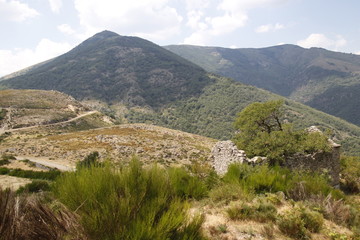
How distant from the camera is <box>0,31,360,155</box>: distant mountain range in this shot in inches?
5069

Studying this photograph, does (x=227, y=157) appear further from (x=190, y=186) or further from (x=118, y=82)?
(x=118, y=82)

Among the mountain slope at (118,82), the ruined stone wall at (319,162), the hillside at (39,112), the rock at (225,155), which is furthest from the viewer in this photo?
the mountain slope at (118,82)

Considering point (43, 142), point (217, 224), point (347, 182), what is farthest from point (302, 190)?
point (43, 142)

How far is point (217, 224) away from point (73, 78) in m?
183

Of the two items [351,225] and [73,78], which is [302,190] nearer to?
[351,225]

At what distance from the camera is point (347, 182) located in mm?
17812

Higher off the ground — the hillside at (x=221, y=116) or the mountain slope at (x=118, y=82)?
the mountain slope at (x=118, y=82)

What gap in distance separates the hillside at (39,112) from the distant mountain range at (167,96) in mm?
32640

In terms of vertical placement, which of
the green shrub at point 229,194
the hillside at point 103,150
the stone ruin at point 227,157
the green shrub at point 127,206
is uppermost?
the green shrub at point 127,206

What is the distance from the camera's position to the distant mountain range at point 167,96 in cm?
12875

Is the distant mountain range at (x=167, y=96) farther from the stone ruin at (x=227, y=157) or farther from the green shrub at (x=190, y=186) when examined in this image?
the green shrub at (x=190, y=186)

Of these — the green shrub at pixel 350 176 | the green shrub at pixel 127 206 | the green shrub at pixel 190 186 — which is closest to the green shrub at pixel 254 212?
the green shrub at pixel 190 186

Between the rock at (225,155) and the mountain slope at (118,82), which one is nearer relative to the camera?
the rock at (225,155)

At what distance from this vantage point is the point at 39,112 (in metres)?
72.4
